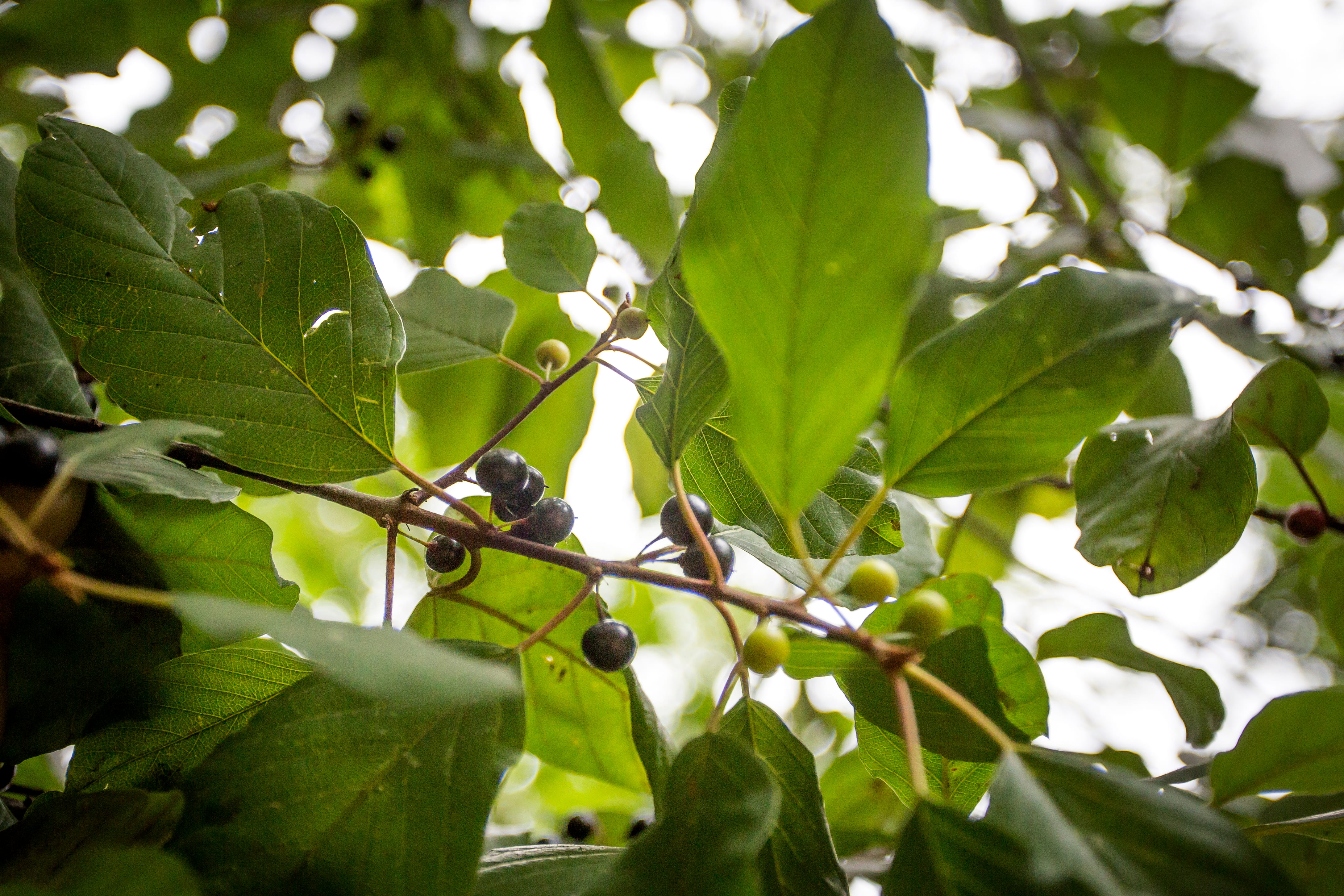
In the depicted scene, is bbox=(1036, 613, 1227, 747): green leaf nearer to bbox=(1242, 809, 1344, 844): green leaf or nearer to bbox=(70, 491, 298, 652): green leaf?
bbox=(1242, 809, 1344, 844): green leaf

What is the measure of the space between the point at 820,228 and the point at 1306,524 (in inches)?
A: 44.3

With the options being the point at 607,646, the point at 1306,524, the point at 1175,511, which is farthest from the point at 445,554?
the point at 1306,524

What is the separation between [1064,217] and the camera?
7.10ft

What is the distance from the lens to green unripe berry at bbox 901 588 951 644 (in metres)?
0.61

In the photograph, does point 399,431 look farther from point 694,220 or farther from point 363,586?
point 694,220

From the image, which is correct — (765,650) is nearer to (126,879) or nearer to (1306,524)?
(126,879)

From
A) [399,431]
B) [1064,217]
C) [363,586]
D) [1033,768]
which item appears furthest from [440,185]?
[363,586]

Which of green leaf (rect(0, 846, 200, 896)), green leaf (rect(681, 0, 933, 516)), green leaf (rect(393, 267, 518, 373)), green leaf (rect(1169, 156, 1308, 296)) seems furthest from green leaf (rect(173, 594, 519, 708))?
green leaf (rect(1169, 156, 1308, 296))

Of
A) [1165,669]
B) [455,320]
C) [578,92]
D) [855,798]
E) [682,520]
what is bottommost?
[855,798]

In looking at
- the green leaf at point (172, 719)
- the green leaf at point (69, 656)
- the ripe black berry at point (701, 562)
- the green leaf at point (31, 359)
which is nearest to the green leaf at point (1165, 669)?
the ripe black berry at point (701, 562)

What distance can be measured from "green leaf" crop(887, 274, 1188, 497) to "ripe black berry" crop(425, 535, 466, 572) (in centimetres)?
46

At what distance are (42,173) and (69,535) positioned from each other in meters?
0.33

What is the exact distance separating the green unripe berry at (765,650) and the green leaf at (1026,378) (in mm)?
177

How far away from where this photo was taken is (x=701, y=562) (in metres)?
0.78
